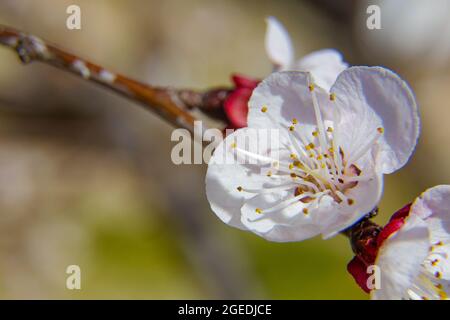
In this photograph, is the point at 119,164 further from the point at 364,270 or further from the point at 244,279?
the point at 364,270

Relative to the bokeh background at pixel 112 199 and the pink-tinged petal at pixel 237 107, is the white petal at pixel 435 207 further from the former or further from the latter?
the bokeh background at pixel 112 199

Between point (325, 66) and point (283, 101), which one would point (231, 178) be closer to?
point (283, 101)

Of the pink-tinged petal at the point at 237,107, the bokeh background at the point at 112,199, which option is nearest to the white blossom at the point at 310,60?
the pink-tinged petal at the point at 237,107

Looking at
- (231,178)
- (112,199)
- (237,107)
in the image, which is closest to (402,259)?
(231,178)

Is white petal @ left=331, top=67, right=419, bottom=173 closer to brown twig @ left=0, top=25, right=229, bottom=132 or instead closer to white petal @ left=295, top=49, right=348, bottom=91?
white petal @ left=295, top=49, right=348, bottom=91

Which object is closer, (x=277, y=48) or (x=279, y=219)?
(x=279, y=219)

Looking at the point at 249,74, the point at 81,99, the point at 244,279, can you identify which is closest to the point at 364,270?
the point at 244,279
